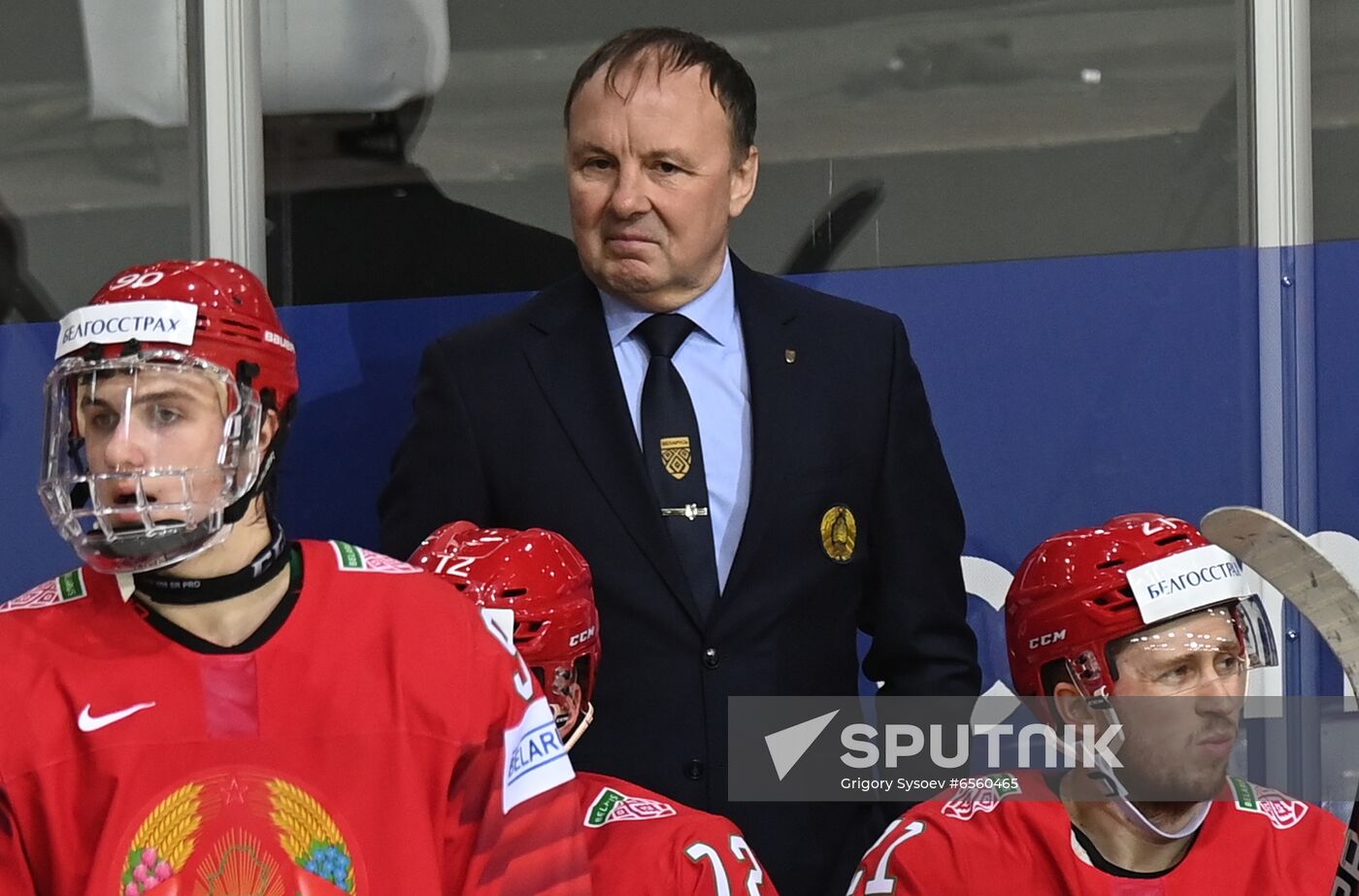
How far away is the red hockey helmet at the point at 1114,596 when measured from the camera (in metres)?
2.49

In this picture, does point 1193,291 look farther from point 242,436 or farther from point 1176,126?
point 242,436

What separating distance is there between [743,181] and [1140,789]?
104 centimetres

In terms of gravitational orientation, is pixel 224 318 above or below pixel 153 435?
above

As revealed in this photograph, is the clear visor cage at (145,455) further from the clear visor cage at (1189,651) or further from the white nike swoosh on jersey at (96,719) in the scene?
the clear visor cage at (1189,651)

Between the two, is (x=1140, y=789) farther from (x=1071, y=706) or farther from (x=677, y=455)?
(x=677, y=455)

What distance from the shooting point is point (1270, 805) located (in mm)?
2508

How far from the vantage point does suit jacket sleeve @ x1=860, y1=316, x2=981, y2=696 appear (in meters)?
2.81

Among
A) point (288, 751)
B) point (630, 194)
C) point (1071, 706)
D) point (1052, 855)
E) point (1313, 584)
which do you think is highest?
point (630, 194)

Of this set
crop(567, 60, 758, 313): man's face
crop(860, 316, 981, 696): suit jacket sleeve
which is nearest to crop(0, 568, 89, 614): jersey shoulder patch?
crop(567, 60, 758, 313): man's face

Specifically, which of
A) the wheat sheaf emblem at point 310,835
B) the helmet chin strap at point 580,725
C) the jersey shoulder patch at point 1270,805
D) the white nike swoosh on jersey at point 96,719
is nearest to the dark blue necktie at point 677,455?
the helmet chin strap at point 580,725

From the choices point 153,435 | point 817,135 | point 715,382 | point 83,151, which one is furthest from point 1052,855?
point 83,151

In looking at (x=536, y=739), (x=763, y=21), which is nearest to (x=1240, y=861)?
(x=536, y=739)

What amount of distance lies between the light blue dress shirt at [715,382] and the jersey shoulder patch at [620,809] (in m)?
0.44

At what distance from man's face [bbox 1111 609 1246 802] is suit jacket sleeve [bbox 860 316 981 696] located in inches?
14.2
